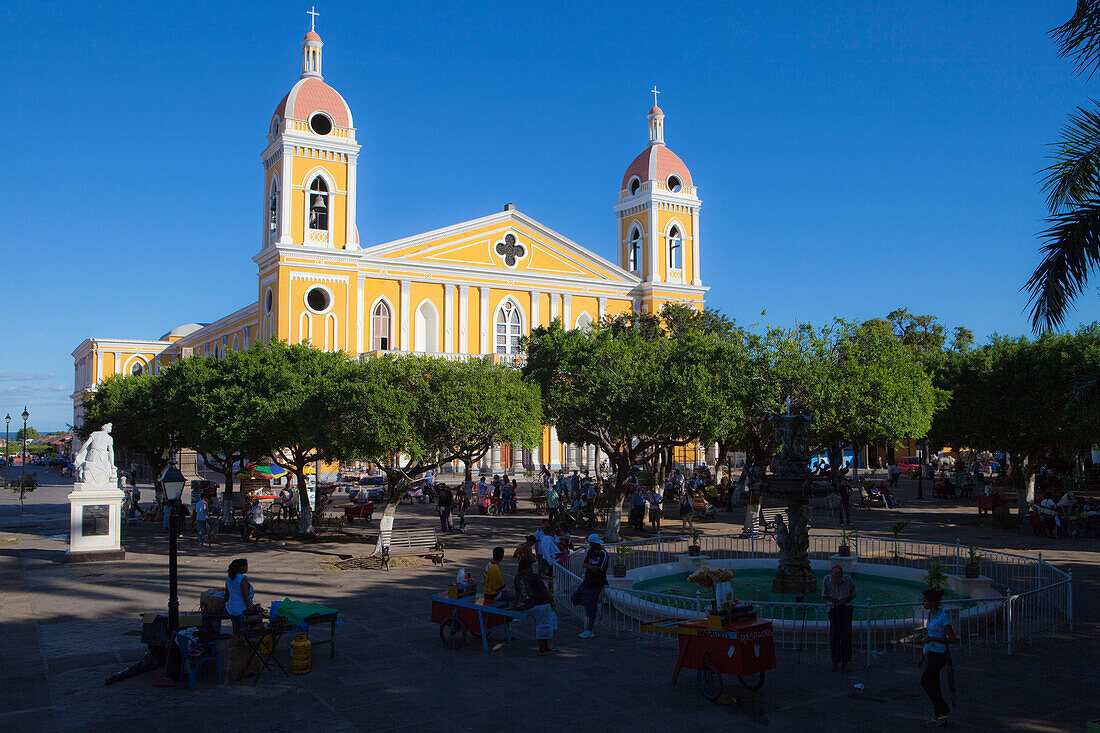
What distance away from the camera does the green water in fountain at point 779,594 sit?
12337 millimetres

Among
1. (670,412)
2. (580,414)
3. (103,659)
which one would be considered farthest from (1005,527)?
(103,659)

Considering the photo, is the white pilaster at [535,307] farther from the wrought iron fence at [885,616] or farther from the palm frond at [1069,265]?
the palm frond at [1069,265]

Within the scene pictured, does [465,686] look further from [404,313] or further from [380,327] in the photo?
[380,327]

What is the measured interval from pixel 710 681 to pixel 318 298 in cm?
4070

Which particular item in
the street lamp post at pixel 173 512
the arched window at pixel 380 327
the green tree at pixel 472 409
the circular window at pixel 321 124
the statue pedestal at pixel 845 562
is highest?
the circular window at pixel 321 124

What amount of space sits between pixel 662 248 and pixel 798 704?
50.6 metres

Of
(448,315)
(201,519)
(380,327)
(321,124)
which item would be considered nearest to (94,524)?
(201,519)

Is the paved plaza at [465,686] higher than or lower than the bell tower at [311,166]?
lower

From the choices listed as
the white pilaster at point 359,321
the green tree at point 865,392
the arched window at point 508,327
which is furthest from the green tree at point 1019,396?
the white pilaster at point 359,321

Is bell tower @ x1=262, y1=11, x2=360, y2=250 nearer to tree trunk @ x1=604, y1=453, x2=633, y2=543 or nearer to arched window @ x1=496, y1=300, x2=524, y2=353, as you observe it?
arched window @ x1=496, y1=300, x2=524, y2=353

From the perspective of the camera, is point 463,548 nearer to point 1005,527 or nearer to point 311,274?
point 1005,527

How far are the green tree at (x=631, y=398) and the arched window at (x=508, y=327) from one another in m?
26.9

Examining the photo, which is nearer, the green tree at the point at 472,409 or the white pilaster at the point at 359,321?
the green tree at the point at 472,409

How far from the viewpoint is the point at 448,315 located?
51.3 m
